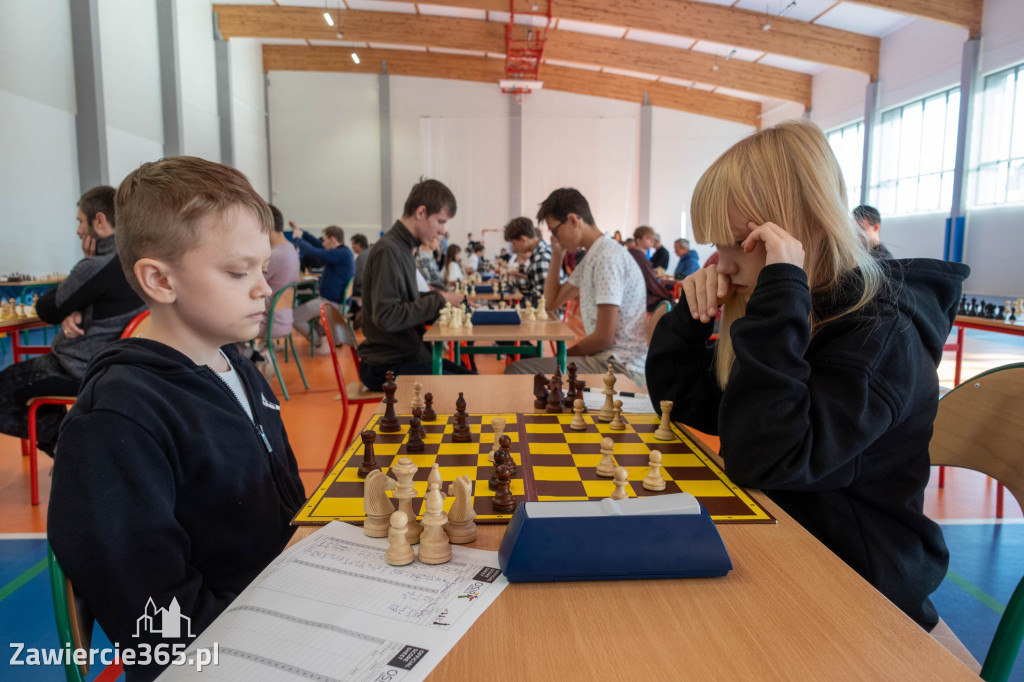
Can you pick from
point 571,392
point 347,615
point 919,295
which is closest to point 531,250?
point 571,392

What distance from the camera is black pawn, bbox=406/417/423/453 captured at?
4.37 ft

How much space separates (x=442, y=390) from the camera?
6.40 ft

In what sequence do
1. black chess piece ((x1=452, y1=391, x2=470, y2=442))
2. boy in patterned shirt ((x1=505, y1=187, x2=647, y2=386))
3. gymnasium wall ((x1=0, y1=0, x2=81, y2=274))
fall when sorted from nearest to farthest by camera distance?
black chess piece ((x1=452, y1=391, x2=470, y2=442)) → boy in patterned shirt ((x1=505, y1=187, x2=647, y2=386)) → gymnasium wall ((x1=0, y1=0, x2=81, y2=274))

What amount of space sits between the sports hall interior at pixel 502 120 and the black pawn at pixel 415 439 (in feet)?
2.33

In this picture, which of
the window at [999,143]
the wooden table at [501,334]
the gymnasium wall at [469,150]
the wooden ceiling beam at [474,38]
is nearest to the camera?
the wooden table at [501,334]

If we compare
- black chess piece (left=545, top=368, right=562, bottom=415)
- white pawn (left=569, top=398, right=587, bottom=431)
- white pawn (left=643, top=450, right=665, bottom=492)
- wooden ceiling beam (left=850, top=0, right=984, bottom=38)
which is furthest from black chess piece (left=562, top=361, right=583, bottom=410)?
wooden ceiling beam (left=850, top=0, right=984, bottom=38)

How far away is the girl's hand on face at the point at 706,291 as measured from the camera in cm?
142

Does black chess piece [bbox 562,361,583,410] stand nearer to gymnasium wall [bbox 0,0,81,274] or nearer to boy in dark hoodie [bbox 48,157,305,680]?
boy in dark hoodie [bbox 48,157,305,680]

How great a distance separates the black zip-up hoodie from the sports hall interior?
3.19 feet

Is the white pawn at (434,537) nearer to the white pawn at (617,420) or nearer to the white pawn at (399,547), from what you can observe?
the white pawn at (399,547)

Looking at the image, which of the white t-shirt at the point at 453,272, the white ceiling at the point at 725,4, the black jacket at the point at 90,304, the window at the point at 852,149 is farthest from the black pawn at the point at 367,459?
the window at the point at 852,149

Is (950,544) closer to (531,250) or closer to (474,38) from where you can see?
(531,250)

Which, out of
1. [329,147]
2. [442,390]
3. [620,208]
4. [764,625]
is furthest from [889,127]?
[764,625]

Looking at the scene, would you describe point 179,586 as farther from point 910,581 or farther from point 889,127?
point 889,127
